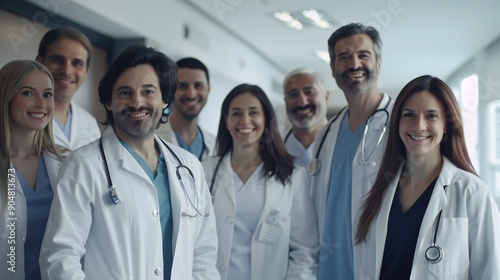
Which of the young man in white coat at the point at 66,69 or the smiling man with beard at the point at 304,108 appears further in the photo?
the smiling man with beard at the point at 304,108

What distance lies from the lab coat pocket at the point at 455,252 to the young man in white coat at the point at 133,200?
2.52 ft

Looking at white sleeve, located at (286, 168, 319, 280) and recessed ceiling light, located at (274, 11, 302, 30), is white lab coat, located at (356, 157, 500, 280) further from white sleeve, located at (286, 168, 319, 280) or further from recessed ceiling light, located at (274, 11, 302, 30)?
recessed ceiling light, located at (274, 11, 302, 30)

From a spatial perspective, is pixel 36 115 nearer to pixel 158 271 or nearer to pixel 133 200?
pixel 133 200

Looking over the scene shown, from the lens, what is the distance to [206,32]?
4586 mm

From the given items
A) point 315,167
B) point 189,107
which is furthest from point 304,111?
point 189,107

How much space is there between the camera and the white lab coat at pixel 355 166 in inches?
73.4

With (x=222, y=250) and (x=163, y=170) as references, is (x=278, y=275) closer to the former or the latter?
(x=222, y=250)

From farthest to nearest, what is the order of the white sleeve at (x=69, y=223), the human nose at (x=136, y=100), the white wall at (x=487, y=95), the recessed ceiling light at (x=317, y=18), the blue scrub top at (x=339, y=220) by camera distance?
the white wall at (x=487, y=95)
the recessed ceiling light at (x=317, y=18)
the blue scrub top at (x=339, y=220)
the human nose at (x=136, y=100)
the white sleeve at (x=69, y=223)

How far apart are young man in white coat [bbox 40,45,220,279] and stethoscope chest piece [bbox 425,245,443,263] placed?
0.73 m

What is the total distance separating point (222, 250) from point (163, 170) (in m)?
0.50


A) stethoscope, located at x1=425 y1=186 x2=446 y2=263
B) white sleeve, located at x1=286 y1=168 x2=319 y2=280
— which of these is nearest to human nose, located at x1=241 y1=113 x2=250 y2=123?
white sleeve, located at x1=286 y1=168 x2=319 y2=280

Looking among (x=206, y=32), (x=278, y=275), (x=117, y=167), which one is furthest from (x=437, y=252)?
(x=206, y=32)

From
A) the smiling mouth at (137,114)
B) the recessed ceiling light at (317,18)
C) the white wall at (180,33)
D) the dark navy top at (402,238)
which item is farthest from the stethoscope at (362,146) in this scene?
the recessed ceiling light at (317,18)

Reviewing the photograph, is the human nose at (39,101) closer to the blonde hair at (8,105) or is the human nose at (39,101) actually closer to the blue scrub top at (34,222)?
the blonde hair at (8,105)
